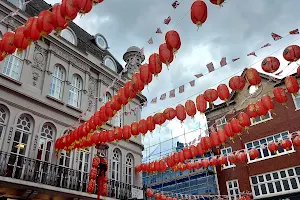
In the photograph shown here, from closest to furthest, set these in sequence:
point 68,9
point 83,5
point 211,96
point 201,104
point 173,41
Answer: point 83,5, point 68,9, point 173,41, point 211,96, point 201,104

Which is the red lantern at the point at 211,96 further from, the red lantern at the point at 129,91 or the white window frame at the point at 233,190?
the white window frame at the point at 233,190

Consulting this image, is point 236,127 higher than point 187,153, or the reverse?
point 236,127

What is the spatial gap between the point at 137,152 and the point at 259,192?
33.4 feet

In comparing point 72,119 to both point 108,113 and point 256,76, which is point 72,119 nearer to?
point 108,113

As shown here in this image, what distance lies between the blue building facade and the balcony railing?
12.8 meters

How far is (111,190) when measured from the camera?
14.3m

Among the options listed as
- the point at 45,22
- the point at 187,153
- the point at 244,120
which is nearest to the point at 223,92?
the point at 244,120

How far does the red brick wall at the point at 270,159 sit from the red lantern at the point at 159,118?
1429 centimetres

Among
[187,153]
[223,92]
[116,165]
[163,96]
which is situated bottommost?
[187,153]

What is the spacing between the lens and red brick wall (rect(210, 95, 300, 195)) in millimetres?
19391

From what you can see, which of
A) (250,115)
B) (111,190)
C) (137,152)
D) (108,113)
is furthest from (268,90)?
(108,113)

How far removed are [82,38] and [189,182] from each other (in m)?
17.8

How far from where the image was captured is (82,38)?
18125 mm

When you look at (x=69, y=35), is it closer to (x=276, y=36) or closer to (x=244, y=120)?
(x=244, y=120)
